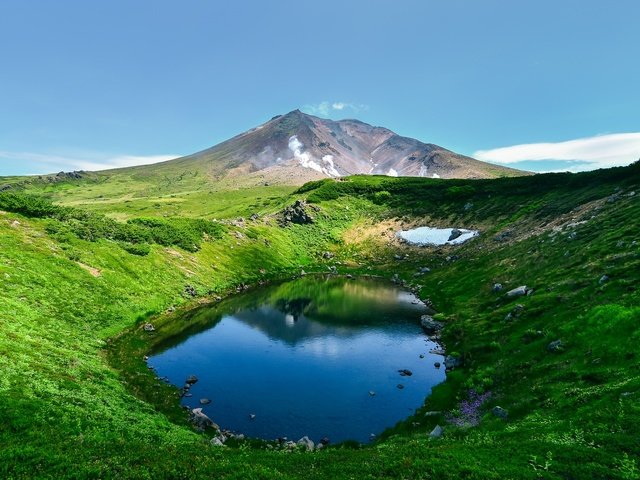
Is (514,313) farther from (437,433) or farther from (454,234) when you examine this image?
(454,234)

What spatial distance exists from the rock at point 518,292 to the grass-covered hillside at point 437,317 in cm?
119

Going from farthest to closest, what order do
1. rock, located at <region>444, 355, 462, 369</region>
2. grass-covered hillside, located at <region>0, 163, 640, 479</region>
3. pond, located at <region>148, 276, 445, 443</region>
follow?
rock, located at <region>444, 355, 462, 369</region>
pond, located at <region>148, 276, 445, 443</region>
grass-covered hillside, located at <region>0, 163, 640, 479</region>

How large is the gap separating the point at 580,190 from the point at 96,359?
118174 mm

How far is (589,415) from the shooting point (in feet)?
80.1

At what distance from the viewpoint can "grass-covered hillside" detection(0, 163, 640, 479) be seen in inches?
841

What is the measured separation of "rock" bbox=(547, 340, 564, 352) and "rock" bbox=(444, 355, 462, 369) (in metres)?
12.1

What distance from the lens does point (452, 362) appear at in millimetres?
47719

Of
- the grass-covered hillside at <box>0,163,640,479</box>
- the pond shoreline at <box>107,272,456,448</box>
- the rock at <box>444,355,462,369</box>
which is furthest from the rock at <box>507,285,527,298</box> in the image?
the rock at <box>444,355,462,369</box>

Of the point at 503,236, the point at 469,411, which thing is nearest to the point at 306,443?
the point at 469,411

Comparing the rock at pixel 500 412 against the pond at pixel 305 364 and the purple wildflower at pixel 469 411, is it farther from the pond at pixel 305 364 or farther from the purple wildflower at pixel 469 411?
the pond at pixel 305 364

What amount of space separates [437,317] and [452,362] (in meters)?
18.2

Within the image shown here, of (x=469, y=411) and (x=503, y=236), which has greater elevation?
(x=503, y=236)

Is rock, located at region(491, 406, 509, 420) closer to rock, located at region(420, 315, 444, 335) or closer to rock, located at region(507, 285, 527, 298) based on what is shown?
rock, located at region(507, 285, 527, 298)

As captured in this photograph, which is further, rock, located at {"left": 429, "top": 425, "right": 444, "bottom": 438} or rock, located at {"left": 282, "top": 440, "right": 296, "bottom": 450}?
rock, located at {"left": 282, "top": 440, "right": 296, "bottom": 450}
